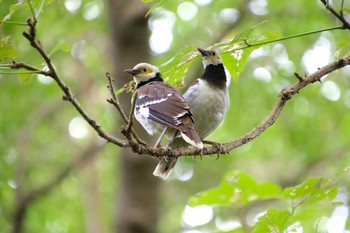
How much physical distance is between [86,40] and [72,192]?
3.47m

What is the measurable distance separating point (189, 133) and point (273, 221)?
112 cm

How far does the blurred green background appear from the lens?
8797 millimetres

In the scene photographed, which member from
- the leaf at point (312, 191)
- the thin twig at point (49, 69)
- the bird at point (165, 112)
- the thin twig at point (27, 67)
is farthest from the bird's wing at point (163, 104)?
the thin twig at point (27, 67)

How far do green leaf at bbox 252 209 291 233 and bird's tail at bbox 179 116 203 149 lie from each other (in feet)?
2.40

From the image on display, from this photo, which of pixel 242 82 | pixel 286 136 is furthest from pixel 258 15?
pixel 286 136

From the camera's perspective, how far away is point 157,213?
673 cm

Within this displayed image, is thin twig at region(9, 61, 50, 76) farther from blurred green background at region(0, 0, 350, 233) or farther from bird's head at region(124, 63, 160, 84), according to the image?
blurred green background at region(0, 0, 350, 233)

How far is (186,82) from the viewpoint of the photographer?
8344 mm

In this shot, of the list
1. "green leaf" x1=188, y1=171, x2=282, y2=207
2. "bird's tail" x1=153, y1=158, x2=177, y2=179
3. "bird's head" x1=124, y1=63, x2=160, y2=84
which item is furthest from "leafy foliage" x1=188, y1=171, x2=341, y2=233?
"bird's head" x1=124, y1=63, x2=160, y2=84

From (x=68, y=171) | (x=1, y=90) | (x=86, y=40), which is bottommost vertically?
(x=68, y=171)

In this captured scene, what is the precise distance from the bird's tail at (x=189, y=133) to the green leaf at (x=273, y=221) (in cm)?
73

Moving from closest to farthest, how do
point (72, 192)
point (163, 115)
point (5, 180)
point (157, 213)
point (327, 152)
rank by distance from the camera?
point (163, 115)
point (157, 213)
point (5, 180)
point (327, 152)
point (72, 192)

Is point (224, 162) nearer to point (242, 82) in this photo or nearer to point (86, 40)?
point (242, 82)

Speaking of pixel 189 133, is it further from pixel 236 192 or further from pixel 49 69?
pixel 49 69
